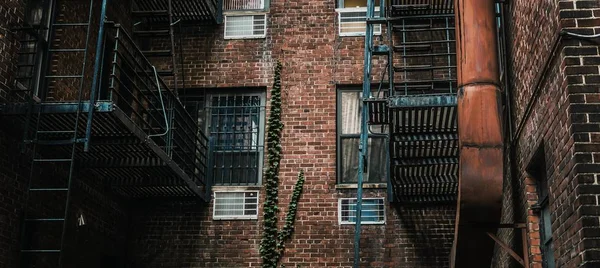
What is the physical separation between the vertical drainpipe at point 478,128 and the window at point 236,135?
6.02 meters

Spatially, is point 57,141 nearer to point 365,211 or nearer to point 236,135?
point 236,135

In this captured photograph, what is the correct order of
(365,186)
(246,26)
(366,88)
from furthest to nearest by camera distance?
1. (246,26)
2. (365,186)
3. (366,88)

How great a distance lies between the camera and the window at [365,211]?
12.5 meters

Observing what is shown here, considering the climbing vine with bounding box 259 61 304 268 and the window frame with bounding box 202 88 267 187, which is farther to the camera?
the window frame with bounding box 202 88 267 187

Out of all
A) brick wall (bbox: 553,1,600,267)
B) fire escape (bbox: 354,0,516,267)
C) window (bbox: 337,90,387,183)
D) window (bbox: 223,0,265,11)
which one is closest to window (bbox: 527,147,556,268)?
fire escape (bbox: 354,0,516,267)

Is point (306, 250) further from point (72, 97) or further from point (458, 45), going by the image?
point (458, 45)

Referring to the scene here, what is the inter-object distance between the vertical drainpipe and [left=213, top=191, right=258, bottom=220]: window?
18.4ft

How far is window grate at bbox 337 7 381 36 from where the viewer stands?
13625mm

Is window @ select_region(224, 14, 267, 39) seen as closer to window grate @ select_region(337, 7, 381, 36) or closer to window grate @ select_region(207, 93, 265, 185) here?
window grate @ select_region(207, 93, 265, 185)

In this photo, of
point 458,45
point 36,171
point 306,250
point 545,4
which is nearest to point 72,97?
point 36,171

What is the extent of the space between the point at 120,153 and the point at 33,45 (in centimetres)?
184

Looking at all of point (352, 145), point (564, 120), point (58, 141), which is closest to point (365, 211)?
point (352, 145)

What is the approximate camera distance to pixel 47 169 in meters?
10.1

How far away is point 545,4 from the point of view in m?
7.45
